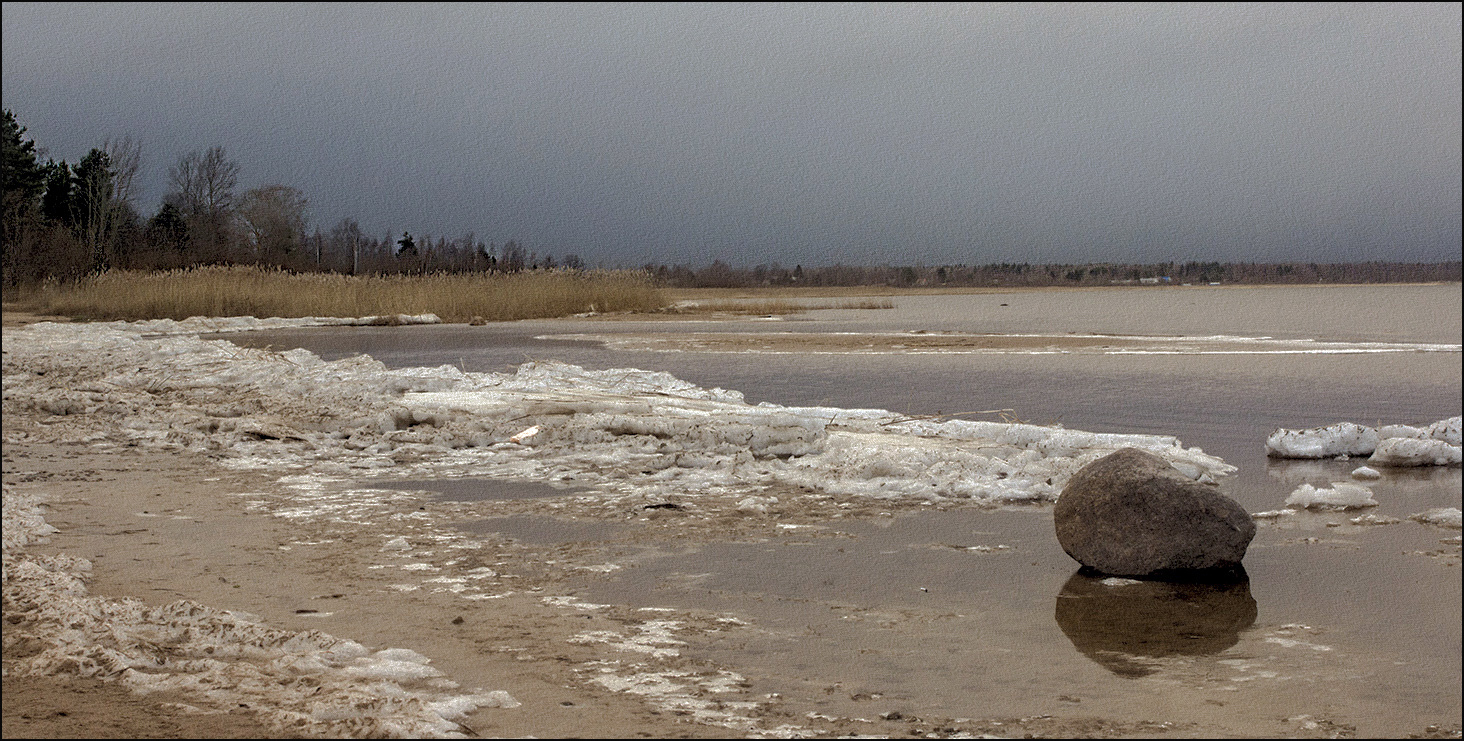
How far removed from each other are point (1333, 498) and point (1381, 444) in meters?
1.93

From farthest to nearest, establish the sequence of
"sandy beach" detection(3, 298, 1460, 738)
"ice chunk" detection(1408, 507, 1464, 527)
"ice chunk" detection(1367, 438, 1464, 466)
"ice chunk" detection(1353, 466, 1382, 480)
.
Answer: "ice chunk" detection(1367, 438, 1464, 466)
"ice chunk" detection(1353, 466, 1382, 480)
"ice chunk" detection(1408, 507, 1464, 527)
"sandy beach" detection(3, 298, 1460, 738)

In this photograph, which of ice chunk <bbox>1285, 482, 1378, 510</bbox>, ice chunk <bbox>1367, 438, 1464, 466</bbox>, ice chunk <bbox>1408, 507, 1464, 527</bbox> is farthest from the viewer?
ice chunk <bbox>1367, 438, 1464, 466</bbox>

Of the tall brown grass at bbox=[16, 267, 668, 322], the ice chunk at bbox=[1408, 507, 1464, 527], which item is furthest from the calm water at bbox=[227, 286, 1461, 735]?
the tall brown grass at bbox=[16, 267, 668, 322]

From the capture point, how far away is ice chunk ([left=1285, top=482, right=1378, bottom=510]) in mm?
6750

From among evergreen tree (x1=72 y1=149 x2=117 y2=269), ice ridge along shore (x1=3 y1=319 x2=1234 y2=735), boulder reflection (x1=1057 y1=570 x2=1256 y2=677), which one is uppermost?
evergreen tree (x1=72 y1=149 x2=117 y2=269)

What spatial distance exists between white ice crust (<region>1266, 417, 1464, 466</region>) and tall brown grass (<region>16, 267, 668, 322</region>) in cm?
2672

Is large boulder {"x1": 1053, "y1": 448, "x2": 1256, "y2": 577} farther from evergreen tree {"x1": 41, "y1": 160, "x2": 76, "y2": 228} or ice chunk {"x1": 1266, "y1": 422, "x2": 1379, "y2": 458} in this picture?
evergreen tree {"x1": 41, "y1": 160, "x2": 76, "y2": 228}

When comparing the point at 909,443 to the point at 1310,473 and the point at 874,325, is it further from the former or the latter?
the point at 874,325

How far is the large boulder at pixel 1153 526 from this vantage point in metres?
5.23

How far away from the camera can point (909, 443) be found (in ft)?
28.3

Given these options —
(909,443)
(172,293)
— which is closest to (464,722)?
(909,443)

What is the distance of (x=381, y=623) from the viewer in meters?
4.32

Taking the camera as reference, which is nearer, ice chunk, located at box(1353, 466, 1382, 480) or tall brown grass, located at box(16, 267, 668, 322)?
ice chunk, located at box(1353, 466, 1382, 480)

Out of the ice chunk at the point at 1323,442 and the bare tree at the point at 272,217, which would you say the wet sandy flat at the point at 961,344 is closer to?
the ice chunk at the point at 1323,442
